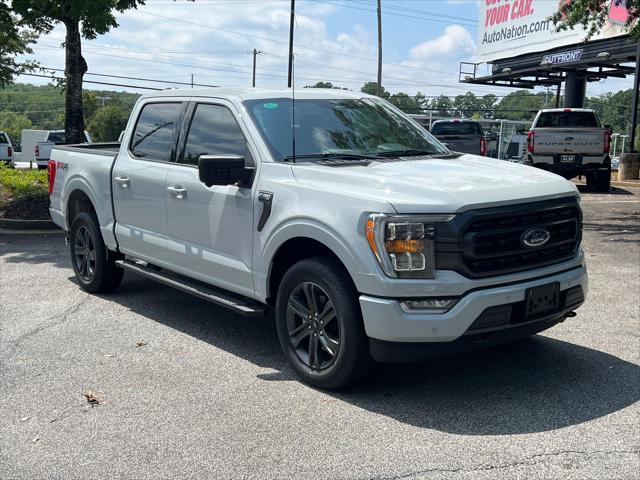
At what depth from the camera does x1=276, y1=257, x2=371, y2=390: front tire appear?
4340 mm

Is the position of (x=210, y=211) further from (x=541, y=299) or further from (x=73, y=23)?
(x=73, y=23)

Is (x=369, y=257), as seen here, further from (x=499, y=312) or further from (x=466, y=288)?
(x=499, y=312)

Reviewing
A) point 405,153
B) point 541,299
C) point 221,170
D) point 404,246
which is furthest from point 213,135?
point 541,299

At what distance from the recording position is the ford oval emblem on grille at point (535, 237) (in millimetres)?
4402

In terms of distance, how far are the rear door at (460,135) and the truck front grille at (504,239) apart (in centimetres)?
1521

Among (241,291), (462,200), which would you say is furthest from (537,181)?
(241,291)

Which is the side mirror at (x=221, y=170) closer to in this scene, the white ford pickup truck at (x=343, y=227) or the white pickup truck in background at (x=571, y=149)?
the white ford pickup truck at (x=343, y=227)

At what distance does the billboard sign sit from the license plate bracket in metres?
25.3

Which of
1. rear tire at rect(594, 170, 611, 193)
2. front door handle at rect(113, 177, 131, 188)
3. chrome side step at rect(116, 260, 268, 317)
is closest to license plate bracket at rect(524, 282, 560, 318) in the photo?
chrome side step at rect(116, 260, 268, 317)

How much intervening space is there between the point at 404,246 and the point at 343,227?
0.42 meters

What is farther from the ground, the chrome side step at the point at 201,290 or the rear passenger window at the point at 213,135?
the rear passenger window at the point at 213,135

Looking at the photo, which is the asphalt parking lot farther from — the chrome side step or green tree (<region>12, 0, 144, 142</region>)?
green tree (<region>12, 0, 144, 142</region>)


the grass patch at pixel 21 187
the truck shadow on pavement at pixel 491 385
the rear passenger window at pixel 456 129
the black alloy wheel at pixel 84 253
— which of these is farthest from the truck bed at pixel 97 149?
the rear passenger window at pixel 456 129

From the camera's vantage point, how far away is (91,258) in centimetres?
730
